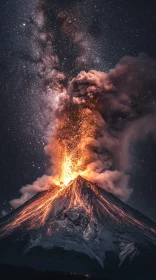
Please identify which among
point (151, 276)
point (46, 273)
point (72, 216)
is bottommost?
point (151, 276)

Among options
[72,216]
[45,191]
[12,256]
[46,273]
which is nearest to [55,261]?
[46,273]

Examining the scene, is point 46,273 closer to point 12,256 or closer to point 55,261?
point 55,261

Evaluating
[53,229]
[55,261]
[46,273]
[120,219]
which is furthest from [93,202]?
[46,273]

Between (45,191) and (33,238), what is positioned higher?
(45,191)

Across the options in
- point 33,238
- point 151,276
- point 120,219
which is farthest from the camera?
point 120,219

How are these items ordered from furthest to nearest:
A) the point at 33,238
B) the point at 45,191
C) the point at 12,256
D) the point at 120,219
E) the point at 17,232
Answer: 1. the point at 45,191
2. the point at 120,219
3. the point at 17,232
4. the point at 33,238
5. the point at 12,256

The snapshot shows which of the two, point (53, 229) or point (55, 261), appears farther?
point (53, 229)

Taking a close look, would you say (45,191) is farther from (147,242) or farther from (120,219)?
(147,242)
